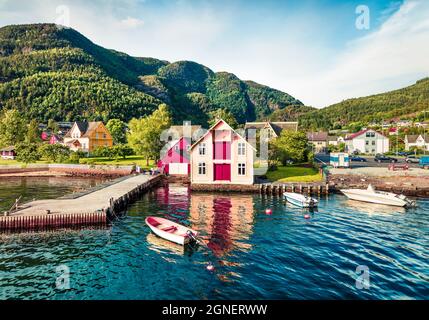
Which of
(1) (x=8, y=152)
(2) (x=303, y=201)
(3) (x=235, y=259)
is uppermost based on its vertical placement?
(1) (x=8, y=152)

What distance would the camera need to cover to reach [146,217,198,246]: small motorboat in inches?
1031

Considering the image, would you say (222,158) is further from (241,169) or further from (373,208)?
(373,208)

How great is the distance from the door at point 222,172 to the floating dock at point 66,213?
57.7 ft

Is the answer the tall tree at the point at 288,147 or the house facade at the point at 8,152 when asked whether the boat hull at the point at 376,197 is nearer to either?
the tall tree at the point at 288,147

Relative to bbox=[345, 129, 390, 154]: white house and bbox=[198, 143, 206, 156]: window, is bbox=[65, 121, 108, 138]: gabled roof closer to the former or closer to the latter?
bbox=[198, 143, 206, 156]: window

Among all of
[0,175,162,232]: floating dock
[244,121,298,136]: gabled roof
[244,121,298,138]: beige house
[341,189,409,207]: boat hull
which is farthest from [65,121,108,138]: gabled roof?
[341,189,409,207]: boat hull

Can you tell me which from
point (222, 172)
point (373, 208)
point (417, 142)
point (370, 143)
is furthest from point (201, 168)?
point (417, 142)

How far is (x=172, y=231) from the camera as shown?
28188 millimetres

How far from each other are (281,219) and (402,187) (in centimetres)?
2949

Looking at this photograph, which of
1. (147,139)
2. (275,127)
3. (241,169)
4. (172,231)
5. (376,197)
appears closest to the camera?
(172,231)

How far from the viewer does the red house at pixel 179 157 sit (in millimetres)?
65137

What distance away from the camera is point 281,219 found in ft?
116

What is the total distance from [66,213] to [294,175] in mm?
45206
